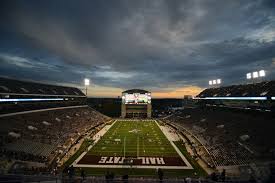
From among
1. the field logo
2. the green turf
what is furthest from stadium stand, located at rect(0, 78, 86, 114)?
the field logo

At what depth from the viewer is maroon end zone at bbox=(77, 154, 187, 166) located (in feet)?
94.1

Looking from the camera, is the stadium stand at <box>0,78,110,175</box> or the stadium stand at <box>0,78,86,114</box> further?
the stadium stand at <box>0,78,86,114</box>

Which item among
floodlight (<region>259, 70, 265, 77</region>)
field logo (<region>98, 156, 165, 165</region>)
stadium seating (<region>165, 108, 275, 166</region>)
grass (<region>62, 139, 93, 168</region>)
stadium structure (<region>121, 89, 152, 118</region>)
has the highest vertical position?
floodlight (<region>259, 70, 265, 77</region>)

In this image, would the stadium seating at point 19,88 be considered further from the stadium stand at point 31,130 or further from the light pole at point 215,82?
the light pole at point 215,82

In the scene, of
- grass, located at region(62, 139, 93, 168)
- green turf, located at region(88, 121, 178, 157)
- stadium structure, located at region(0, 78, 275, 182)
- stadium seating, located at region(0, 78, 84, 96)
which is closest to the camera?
stadium structure, located at region(0, 78, 275, 182)

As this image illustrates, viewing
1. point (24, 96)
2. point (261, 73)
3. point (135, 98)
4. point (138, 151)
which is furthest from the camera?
point (135, 98)

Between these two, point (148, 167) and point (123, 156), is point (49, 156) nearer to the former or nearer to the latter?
point (123, 156)

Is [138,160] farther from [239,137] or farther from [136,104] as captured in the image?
[136,104]

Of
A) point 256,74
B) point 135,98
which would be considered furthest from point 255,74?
point 135,98

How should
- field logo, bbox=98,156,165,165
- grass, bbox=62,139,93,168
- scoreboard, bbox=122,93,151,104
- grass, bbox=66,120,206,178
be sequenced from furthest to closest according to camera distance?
scoreboard, bbox=122,93,151,104 → field logo, bbox=98,156,165,165 → grass, bbox=62,139,93,168 → grass, bbox=66,120,206,178

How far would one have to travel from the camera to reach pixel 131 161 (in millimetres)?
29375

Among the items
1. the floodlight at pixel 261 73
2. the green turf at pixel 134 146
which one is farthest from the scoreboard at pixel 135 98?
the floodlight at pixel 261 73

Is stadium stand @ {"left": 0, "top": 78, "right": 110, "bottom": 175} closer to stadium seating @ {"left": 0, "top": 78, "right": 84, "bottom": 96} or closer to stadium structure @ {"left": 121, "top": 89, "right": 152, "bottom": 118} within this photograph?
stadium seating @ {"left": 0, "top": 78, "right": 84, "bottom": 96}

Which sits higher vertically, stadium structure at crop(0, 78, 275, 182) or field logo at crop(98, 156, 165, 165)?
stadium structure at crop(0, 78, 275, 182)
